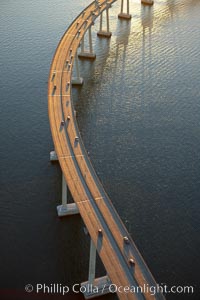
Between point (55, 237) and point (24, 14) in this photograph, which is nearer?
point (55, 237)

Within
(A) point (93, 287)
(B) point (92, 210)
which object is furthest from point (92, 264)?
(B) point (92, 210)

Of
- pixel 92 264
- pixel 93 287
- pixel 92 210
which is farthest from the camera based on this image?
pixel 93 287

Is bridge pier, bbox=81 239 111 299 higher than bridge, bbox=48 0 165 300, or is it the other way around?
bridge, bbox=48 0 165 300

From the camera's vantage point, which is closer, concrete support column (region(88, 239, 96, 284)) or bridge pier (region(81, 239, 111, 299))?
concrete support column (region(88, 239, 96, 284))

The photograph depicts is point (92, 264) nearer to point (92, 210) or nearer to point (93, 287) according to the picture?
point (93, 287)

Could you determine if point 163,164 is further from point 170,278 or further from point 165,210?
point 170,278

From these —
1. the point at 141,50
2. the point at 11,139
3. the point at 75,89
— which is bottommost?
the point at 11,139

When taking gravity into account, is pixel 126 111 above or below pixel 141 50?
below

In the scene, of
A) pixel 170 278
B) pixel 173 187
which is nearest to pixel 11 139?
pixel 173 187
